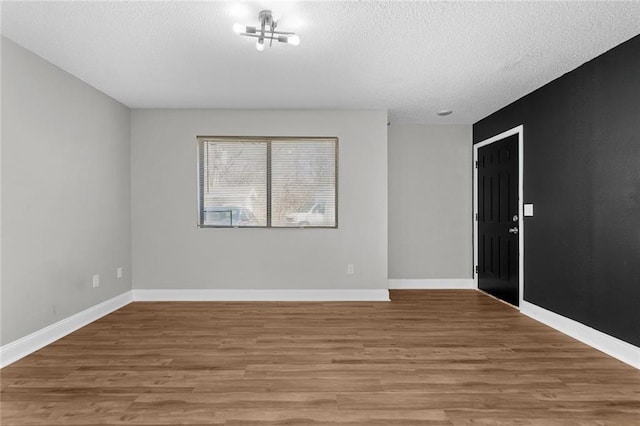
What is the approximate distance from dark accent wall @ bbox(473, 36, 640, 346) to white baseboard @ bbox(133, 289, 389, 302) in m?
1.89

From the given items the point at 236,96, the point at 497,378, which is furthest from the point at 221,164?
the point at 497,378

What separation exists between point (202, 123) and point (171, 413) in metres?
3.69

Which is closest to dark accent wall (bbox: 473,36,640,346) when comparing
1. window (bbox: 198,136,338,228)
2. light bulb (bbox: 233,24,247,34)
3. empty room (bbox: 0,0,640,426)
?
empty room (bbox: 0,0,640,426)

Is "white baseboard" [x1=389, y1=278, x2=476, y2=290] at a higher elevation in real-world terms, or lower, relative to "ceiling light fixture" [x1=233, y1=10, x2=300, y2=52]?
lower

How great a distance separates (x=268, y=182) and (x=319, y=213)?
0.79m

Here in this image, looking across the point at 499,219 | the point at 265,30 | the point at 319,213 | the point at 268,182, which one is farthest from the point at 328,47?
the point at 499,219

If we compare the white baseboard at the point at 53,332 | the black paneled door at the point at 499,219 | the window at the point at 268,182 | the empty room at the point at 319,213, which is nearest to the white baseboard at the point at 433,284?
the empty room at the point at 319,213

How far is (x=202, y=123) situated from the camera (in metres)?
4.90

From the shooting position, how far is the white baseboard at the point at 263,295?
4.86 metres

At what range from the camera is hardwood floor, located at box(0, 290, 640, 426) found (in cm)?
212

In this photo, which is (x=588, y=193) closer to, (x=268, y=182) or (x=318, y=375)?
(x=318, y=375)

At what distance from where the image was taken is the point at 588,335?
3270mm

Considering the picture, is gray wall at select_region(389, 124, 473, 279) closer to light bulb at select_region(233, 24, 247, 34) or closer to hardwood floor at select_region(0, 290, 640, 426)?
hardwood floor at select_region(0, 290, 640, 426)

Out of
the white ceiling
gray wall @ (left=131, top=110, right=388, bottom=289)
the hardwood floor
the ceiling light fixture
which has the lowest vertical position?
the hardwood floor
